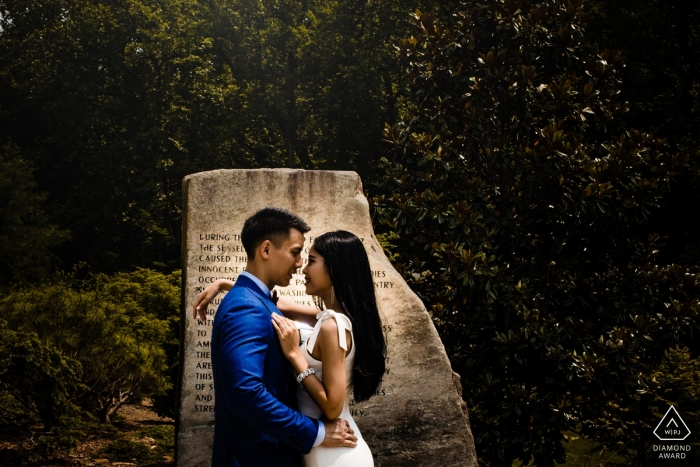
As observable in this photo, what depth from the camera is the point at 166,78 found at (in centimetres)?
2272

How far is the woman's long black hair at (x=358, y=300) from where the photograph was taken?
3258 millimetres

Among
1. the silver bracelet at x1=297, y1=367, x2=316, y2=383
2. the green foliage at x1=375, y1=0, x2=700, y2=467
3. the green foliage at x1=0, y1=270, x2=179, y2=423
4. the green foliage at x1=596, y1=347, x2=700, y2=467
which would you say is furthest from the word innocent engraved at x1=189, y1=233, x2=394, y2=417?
the green foliage at x1=0, y1=270, x2=179, y2=423

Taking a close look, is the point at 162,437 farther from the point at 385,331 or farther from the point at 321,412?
the point at 321,412

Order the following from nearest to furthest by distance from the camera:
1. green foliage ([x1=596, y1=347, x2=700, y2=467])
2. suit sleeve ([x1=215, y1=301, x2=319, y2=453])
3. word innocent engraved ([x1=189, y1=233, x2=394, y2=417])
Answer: suit sleeve ([x1=215, y1=301, x2=319, y2=453]), word innocent engraved ([x1=189, y1=233, x2=394, y2=417]), green foliage ([x1=596, y1=347, x2=700, y2=467])

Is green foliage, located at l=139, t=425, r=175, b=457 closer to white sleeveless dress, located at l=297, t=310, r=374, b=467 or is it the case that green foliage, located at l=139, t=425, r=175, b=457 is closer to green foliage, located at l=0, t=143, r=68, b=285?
white sleeveless dress, located at l=297, t=310, r=374, b=467

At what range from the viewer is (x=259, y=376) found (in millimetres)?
2881

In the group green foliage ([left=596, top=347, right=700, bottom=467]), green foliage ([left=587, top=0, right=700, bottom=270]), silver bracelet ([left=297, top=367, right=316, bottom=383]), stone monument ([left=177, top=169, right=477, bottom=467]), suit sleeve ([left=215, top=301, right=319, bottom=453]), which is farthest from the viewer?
green foliage ([left=587, top=0, right=700, bottom=270])

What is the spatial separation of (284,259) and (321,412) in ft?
2.25

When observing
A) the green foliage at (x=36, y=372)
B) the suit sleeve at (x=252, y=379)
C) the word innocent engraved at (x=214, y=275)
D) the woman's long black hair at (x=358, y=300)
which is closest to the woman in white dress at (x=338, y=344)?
the woman's long black hair at (x=358, y=300)

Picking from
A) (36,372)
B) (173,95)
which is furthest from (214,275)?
(173,95)

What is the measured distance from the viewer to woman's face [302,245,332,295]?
3357mm

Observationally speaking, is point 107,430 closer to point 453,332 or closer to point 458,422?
point 453,332

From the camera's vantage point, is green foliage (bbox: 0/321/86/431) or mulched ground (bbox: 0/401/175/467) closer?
green foliage (bbox: 0/321/86/431)

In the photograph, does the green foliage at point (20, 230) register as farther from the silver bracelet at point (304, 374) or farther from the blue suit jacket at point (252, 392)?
the silver bracelet at point (304, 374)
